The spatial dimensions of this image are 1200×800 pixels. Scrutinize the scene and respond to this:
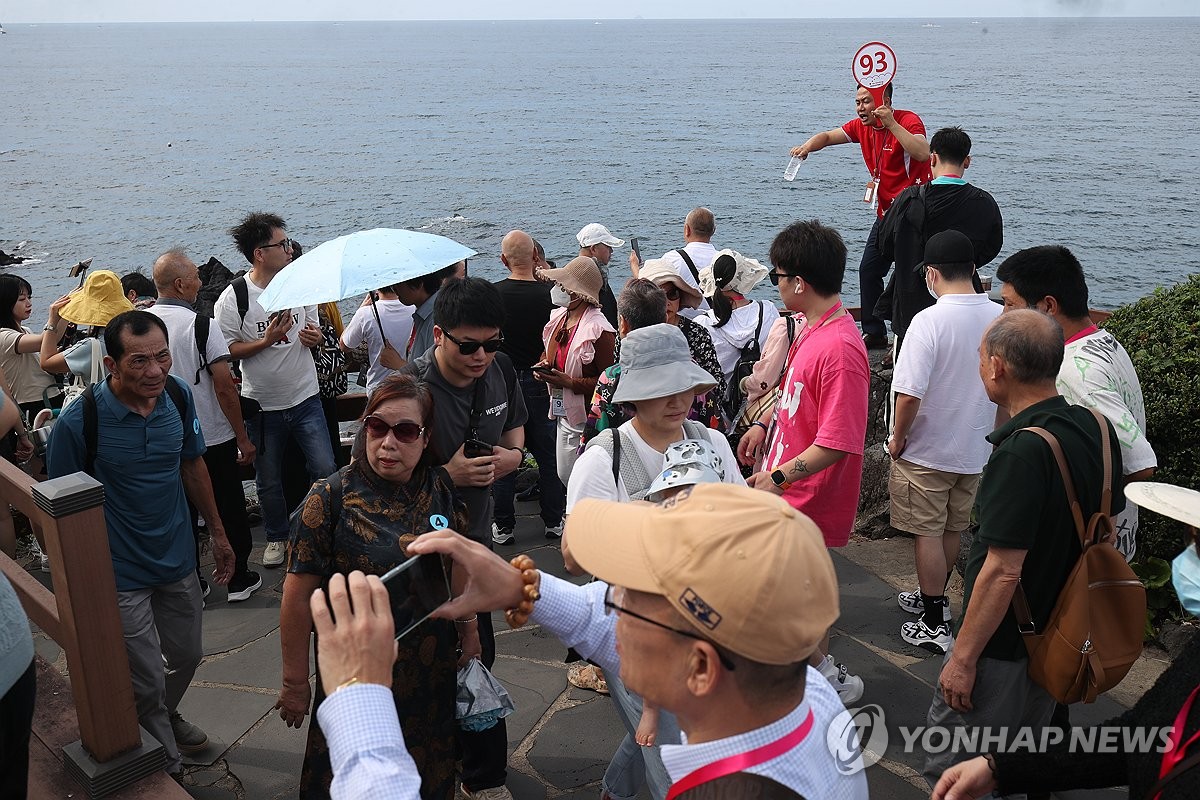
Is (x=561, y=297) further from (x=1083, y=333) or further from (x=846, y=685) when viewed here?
(x=1083, y=333)

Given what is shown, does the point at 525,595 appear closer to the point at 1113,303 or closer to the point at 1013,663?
the point at 1013,663

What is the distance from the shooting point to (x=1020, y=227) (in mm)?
29562

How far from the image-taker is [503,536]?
676 centimetres

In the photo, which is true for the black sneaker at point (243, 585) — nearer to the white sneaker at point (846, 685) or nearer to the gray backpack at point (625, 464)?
the gray backpack at point (625, 464)

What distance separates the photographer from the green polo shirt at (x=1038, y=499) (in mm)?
Result: 3230

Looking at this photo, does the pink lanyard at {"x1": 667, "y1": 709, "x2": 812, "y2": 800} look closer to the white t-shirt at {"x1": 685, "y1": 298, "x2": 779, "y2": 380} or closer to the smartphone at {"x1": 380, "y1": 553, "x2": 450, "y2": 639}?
the smartphone at {"x1": 380, "y1": 553, "x2": 450, "y2": 639}

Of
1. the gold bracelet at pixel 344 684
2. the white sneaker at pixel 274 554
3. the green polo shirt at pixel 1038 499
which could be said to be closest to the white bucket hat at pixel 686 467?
the green polo shirt at pixel 1038 499

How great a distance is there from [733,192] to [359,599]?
36644 mm

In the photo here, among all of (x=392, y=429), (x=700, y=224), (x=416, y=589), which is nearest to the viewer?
(x=416, y=589)

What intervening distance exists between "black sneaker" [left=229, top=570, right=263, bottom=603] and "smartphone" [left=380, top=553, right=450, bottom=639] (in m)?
4.21

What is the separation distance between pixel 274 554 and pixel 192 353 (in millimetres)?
1562

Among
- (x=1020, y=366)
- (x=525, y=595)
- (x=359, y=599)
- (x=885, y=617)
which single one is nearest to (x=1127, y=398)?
(x=1020, y=366)

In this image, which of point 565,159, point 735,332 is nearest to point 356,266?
point 735,332

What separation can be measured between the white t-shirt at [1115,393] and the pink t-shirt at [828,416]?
2.79ft
